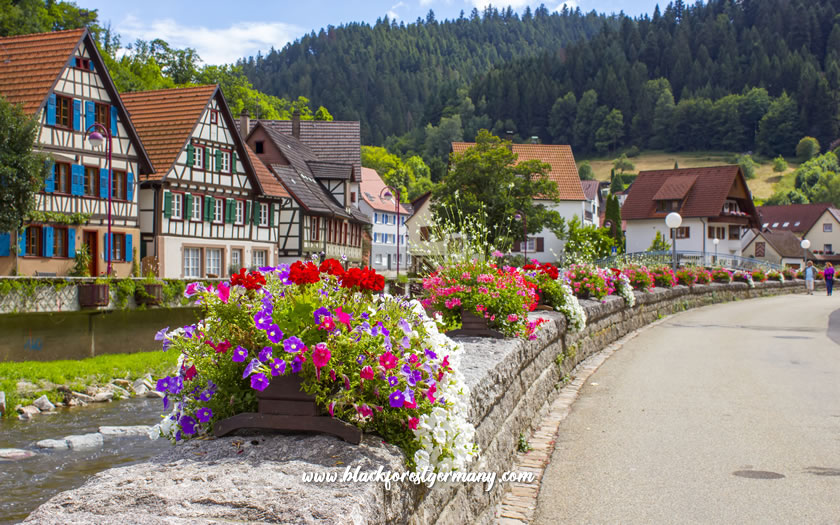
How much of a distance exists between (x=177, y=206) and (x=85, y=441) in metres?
24.4

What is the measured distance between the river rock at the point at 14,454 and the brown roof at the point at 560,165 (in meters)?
61.3

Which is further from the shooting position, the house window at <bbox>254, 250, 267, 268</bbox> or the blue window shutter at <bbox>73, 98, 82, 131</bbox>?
the house window at <bbox>254, 250, 267, 268</bbox>

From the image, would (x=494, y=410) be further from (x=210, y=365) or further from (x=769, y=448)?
(x=769, y=448)

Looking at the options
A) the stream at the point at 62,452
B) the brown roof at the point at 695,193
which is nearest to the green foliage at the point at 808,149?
the brown roof at the point at 695,193

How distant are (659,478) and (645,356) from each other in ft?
25.1

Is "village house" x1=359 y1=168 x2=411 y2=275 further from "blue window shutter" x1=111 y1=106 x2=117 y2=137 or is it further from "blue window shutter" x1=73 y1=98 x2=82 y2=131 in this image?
"blue window shutter" x1=73 y1=98 x2=82 y2=131

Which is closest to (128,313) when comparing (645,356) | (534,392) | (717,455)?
(645,356)

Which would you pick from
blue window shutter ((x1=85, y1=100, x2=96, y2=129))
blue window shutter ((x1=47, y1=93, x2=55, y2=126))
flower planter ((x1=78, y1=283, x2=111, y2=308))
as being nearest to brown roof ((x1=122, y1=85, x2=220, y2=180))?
blue window shutter ((x1=85, y1=100, x2=96, y2=129))

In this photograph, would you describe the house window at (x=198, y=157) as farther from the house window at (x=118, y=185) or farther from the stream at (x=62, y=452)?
the stream at (x=62, y=452)

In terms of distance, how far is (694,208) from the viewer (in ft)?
227

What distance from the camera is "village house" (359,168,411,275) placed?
79.6m

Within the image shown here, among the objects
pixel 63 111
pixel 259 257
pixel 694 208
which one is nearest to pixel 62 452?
pixel 63 111

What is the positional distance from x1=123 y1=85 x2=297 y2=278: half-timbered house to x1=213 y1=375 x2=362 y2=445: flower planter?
3360 centimetres

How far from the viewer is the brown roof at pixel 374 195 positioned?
81312 mm
